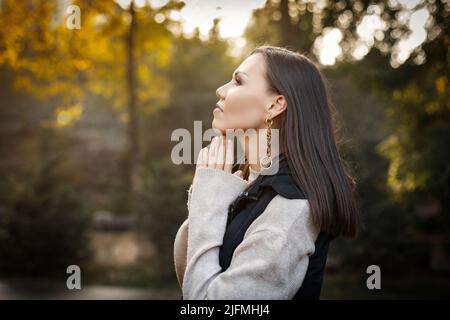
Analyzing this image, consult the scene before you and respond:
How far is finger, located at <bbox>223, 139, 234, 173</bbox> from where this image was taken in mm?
1888

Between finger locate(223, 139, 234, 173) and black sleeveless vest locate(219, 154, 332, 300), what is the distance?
0.10 metres

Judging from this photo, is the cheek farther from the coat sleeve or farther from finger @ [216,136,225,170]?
the coat sleeve

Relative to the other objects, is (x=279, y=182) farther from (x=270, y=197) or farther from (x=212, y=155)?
(x=212, y=155)

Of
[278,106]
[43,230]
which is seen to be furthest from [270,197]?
[43,230]

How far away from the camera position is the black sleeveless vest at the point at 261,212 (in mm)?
1742

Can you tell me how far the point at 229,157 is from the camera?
1911 millimetres

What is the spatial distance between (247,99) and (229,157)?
226mm

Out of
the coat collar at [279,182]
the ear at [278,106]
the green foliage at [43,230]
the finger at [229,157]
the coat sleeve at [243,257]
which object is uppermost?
the green foliage at [43,230]

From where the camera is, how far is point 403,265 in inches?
323

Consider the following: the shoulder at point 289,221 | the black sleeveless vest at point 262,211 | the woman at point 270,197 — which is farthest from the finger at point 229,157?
the shoulder at point 289,221

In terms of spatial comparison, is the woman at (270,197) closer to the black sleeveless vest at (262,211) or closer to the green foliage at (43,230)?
the black sleeveless vest at (262,211)

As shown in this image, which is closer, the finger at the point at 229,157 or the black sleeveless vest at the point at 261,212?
the black sleeveless vest at the point at 261,212

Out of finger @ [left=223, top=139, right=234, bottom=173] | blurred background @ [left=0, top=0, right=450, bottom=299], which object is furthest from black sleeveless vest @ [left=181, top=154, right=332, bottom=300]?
blurred background @ [left=0, top=0, right=450, bottom=299]

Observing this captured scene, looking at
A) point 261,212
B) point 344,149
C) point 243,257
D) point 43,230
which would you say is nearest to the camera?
point 243,257
